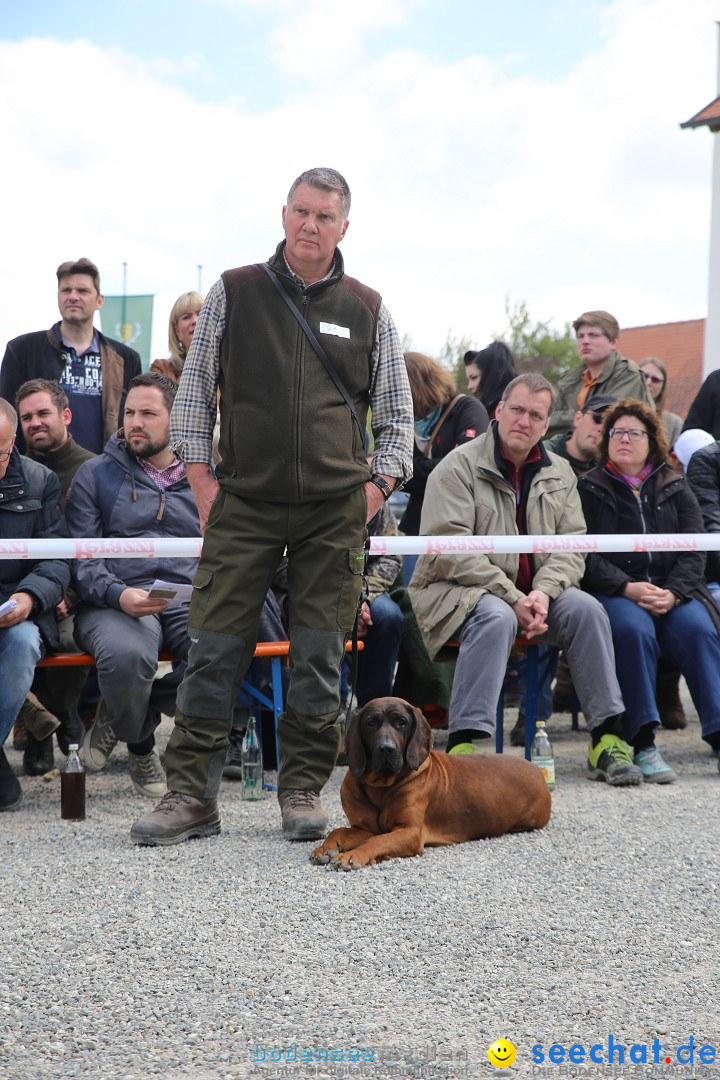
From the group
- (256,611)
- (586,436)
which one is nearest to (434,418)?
(586,436)

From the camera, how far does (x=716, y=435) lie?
28.1 feet

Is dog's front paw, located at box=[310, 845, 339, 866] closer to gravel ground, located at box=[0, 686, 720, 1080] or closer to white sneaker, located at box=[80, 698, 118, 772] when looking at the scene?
gravel ground, located at box=[0, 686, 720, 1080]

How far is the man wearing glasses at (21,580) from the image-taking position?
5.15 m

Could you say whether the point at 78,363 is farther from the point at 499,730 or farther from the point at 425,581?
the point at 499,730

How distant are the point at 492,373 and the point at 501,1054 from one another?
6.03 m

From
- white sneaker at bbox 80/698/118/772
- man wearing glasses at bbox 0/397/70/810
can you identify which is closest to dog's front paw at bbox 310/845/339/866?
man wearing glasses at bbox 0/397/70/810

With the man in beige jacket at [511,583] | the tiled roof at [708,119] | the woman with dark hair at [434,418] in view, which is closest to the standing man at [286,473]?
the man in beige jacket at [511,583]

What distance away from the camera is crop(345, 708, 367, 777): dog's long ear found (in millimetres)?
4297

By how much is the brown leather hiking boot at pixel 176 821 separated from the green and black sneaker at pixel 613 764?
7.20 ft

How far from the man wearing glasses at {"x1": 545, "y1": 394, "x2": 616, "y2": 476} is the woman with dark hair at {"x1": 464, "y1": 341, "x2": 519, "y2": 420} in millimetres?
787

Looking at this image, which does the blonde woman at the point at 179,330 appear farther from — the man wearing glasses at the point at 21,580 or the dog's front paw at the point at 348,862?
the dog's front paw at the point at 348,862

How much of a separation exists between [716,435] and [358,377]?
16.2 feet

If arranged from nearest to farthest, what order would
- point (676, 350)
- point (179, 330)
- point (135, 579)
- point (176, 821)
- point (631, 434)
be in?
point (176, 821), point (135, 579), point (631, 434), point (179, 330), point (676, 350)

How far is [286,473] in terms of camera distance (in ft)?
13.8
